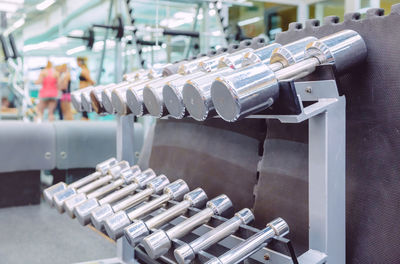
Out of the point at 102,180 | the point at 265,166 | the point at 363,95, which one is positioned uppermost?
the point at 363,95

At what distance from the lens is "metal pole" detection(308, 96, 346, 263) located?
0.61 m

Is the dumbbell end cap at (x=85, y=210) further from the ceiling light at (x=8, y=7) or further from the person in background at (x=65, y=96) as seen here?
the ceiling light at (x=8, y=7)

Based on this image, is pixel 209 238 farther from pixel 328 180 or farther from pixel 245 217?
pixel 328 180

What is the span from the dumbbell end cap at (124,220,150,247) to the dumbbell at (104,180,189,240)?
0.05 m

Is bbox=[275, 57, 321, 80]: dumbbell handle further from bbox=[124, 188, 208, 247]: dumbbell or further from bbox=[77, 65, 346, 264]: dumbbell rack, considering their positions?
bbox=[124, 188, 208, 247]: dumbbell

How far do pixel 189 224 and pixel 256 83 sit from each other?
322mm

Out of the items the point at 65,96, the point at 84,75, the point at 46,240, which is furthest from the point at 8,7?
the point at 46,240

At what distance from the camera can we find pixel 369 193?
26.0 inches

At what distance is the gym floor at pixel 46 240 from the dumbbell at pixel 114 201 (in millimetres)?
662

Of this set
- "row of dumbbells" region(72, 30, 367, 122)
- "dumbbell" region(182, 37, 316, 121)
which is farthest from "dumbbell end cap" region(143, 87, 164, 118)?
"dumbbell" region(182, 37, 316, 121)

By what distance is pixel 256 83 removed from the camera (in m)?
0.52

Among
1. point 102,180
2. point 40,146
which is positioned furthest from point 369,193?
point 40,146

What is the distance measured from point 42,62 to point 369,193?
4901 mm

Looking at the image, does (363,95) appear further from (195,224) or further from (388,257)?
(195,224)
